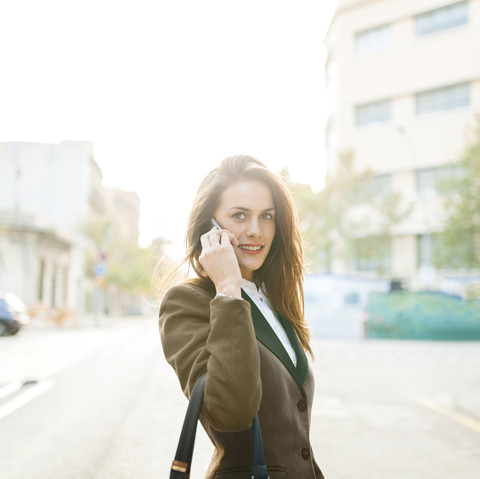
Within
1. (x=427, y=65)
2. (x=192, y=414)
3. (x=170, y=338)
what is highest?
(x=427, y=65)

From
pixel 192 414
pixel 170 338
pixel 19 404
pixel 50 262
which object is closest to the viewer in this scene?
pixel 192 414

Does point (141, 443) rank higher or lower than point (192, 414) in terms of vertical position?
lower

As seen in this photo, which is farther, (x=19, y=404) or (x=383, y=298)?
(x=383, y=298)

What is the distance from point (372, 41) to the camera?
1411 inches

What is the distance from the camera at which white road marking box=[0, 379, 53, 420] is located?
716cm

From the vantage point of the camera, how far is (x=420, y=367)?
42.9 feet

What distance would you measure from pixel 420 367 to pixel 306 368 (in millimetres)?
11946

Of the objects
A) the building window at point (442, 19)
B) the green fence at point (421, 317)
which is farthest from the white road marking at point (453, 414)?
the building window at point (442, 19)

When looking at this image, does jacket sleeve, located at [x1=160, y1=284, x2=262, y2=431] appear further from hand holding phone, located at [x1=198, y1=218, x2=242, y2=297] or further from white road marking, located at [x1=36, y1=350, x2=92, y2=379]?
white road marking, located at [x1=36, y1=350, x2=92, y2=379]

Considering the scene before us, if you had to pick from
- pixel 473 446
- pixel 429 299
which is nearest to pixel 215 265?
pixel 473 446

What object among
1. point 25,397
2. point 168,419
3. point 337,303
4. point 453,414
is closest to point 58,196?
point 337,303

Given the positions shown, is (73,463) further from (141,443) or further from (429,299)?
(429,299)

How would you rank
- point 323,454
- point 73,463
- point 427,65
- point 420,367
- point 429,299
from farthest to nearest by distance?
1. point 427,65
2. point 429,299
3. point 420,367
4. point 323,454
5. point 73,463

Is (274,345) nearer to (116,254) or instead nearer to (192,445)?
(192,445)
